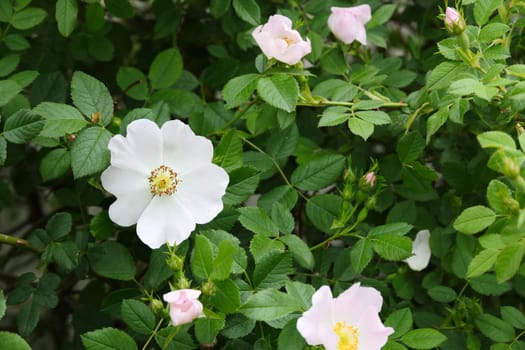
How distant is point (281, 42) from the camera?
3.45 feet

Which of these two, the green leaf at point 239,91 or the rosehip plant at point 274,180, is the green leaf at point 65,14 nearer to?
Answer: the rosehip plant at point 274,180

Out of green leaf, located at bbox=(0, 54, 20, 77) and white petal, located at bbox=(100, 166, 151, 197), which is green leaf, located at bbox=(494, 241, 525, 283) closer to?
white petal, located at bbox=(100, 166, 151, 197)

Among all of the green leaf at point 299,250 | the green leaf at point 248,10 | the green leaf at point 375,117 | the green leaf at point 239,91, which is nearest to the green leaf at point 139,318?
the green leaf at point 299,250

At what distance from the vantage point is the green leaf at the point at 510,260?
0.93 meters

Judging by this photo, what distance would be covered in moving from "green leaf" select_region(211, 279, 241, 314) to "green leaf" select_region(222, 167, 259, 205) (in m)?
0.18

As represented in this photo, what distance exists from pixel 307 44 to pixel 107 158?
1.08ft

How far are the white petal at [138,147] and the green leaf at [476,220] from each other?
43cm

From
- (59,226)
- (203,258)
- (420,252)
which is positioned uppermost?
(203,258)

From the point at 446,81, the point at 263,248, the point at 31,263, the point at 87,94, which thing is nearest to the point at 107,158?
the point at 87,94

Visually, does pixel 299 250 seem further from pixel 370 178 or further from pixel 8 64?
pixel 8 64

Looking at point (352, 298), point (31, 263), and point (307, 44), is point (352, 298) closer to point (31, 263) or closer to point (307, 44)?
point (307, 44)

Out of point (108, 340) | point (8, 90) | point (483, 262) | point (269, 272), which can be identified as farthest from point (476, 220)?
point (8, 90)

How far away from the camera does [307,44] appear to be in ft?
3.51

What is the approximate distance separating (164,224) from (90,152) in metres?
0.15
